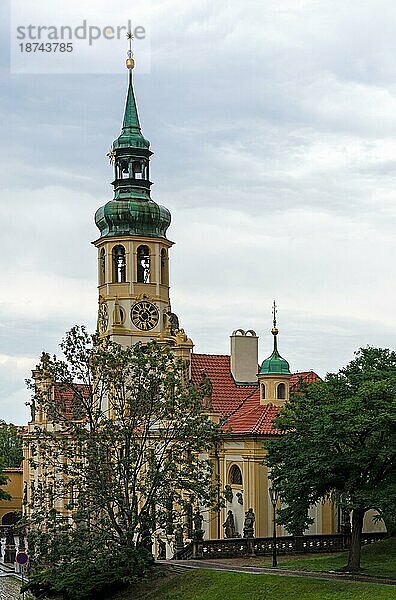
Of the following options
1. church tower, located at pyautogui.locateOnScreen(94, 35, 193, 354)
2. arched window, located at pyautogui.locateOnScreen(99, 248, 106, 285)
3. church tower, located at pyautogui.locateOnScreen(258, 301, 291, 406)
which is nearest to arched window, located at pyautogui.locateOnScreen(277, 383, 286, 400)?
church tower, located at pyautogui.locateOnScreen(258, 301, 291, 406)

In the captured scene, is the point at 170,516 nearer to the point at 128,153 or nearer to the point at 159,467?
the point at 159,467

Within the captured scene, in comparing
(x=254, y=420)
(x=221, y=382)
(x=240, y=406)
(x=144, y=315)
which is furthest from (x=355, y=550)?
(x=144, y=315)

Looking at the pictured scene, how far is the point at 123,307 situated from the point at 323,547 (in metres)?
24.8

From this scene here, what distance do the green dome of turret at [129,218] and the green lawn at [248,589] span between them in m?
31.8

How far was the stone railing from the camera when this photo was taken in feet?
157

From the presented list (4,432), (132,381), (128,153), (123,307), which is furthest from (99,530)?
(4,432)

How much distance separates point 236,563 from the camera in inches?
1818

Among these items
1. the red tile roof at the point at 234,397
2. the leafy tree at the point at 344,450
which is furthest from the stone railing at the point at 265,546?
the red tile roof at the point at 234,397

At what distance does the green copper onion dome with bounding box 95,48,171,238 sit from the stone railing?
26495mm

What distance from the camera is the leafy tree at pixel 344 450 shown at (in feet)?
128

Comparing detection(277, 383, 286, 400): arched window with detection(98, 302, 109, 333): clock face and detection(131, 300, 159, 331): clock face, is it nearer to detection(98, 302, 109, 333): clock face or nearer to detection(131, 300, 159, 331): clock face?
detection(131, 300, 159, 331): clock face

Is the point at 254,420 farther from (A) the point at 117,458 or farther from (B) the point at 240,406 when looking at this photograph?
(A) the point at 117,458

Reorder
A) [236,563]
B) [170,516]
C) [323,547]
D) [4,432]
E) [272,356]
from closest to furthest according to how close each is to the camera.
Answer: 1. [170,516]
2. [236,563]
3. [323,547]
4. [272,356]
5. [4,432]

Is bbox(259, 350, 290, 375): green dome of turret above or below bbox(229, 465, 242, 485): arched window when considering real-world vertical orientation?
above
